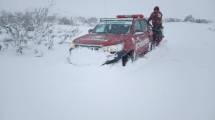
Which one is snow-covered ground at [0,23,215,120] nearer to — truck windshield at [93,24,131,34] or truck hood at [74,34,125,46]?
truck hood at [74,34,125,46]

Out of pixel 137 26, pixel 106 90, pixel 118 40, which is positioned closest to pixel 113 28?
pixel 137 26

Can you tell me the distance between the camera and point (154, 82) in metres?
7.21

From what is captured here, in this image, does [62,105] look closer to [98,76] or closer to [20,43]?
[98,76]

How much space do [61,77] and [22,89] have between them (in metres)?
1.39

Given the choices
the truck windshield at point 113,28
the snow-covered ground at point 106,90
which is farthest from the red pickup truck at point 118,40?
the snow-covered ground at point 106,90

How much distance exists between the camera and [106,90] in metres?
6.52

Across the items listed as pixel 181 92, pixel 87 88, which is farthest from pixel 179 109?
pixel 87 88

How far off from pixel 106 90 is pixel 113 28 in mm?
3835

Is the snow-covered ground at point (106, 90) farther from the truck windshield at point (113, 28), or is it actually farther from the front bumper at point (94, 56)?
the truck windshield at point (113, 28)

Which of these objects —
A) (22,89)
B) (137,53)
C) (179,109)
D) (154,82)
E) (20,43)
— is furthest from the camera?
(20,43)

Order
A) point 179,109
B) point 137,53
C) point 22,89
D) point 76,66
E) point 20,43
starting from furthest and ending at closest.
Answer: point 20,43 → point 137,53 → point 76,66 → point 22,89 → point 179,109

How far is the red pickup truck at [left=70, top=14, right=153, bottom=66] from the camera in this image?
8.38m

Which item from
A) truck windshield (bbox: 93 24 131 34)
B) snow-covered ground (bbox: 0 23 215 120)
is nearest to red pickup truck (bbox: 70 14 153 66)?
truck windshield (bbox: 93 24 131 34)

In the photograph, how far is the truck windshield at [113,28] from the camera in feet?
31.6
